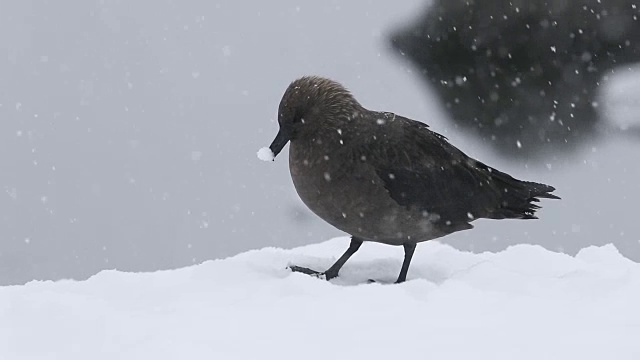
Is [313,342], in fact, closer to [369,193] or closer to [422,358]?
[422,358]

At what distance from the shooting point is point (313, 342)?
10.3 feet

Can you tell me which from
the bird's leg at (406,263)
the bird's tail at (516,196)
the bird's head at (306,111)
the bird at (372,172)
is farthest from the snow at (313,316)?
the bird's head at (306,111)

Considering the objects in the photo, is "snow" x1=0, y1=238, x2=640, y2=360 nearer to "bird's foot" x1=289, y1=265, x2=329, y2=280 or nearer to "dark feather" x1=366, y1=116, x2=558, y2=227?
"bird's foot" x1=289, y1=265, x2=329, y2=280

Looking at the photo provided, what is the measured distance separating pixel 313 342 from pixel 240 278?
3.73 ft

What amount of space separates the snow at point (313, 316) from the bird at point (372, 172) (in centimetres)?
36

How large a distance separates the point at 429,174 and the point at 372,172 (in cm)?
38

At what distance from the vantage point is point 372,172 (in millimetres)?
4512

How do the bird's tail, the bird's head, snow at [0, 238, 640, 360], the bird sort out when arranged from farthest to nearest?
the bird's tail, the bird's head, the bird, snow at [0, 238, 640, 360]

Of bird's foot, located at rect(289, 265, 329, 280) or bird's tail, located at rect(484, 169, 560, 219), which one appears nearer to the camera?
bird's foot, located at rect(289, 265, 329, 280)

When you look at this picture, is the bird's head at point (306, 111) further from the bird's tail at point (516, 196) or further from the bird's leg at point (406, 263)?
the bird's tail at point (516, 196)

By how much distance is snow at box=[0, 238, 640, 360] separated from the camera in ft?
10.2

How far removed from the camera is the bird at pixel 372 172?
4500 millimetres

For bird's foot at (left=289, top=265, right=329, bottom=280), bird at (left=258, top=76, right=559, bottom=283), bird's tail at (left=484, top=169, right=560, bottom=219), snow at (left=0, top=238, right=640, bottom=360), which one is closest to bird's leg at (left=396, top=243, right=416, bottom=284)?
bird at (left=258, top=76, right=559, bottom=283)

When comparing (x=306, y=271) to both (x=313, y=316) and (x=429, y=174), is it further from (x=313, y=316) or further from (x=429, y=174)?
(x=313, y=316)
